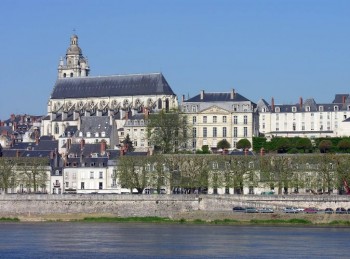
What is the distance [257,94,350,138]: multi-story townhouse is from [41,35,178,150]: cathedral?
759cm

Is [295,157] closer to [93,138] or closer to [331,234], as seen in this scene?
[331,234]

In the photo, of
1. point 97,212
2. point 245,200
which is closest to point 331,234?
point 245,200

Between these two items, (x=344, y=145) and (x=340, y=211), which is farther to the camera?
(x=344, y=145)

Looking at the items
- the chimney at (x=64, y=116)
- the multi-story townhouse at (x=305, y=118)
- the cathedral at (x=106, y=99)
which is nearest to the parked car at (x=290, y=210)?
the multi-story townhouse at (x=305, y=118)

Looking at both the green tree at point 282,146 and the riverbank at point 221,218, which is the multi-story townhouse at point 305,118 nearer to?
the green tree at point 282,146

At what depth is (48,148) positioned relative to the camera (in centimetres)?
7931

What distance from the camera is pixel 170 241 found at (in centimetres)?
4494

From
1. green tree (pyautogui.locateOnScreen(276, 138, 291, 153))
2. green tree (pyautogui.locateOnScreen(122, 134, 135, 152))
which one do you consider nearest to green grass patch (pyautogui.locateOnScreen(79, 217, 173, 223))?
green tree (pyautogui.locateOnScreen(122, 134, 135, 152))

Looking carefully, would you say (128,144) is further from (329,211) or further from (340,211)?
(340,211)

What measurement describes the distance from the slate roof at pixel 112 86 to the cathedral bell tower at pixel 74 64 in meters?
9.48

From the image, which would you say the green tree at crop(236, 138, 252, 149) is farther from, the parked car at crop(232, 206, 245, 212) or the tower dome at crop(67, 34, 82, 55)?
→ the tower dome at crop(67, 34, 82, 55)

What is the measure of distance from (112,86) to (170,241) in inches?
2051

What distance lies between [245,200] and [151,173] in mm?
8343

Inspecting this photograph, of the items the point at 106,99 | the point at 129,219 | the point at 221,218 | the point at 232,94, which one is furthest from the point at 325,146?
the point at 106,99
